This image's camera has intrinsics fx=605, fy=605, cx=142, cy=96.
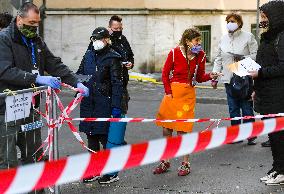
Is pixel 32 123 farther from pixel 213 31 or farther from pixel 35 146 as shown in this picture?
pixel 213 31

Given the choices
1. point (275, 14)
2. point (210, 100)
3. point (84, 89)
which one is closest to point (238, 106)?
point (275, 14)

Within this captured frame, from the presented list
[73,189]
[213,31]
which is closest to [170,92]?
[73,189]

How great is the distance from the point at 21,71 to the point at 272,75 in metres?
2.48

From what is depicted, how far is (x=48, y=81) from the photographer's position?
529 cm

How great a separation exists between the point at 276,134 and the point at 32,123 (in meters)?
2.49

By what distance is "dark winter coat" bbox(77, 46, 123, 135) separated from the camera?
20.6 ft

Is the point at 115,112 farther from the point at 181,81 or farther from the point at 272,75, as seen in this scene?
the point at 272,75

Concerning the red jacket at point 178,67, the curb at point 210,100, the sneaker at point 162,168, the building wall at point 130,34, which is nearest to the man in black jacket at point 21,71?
the sneaker at point 162,168

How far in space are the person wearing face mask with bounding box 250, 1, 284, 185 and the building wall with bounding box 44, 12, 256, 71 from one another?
11.6m

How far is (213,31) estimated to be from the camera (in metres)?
20.2

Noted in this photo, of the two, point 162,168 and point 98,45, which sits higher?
point 98,45

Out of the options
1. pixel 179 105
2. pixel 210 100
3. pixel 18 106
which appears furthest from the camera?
pixel 210 100

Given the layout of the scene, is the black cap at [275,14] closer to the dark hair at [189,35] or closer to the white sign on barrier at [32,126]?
the dark hair at [189,35]

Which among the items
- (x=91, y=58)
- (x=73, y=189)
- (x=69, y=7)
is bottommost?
(x=73, y=189)
